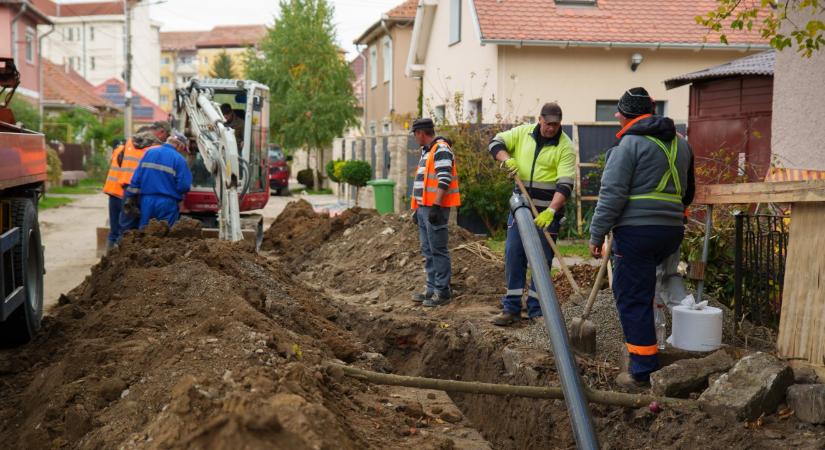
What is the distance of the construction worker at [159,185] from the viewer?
1097 centimetres

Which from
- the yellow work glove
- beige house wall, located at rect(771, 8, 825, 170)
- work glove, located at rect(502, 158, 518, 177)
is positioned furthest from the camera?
beige house wall, located at rect(771, 8, 825, 170)

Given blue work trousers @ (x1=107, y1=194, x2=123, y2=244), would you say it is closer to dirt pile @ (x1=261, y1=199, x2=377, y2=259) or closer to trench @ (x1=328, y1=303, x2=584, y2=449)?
dirt pile @ (x1=261, y1=199, x2=377, y2=259)

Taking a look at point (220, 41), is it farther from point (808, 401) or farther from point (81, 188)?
point (808, 401)

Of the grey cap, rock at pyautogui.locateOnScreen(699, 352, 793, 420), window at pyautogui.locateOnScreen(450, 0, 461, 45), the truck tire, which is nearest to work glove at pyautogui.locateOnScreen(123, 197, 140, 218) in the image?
the truck tire

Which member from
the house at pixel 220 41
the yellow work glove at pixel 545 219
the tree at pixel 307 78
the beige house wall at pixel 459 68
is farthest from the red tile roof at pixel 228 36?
the yellow work glove at pixel 545 219

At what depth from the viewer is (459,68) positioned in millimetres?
21969

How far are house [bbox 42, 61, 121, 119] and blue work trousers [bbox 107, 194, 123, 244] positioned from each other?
28770 millimetres

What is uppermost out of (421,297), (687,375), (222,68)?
(222,68)

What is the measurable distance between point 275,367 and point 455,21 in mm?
18402

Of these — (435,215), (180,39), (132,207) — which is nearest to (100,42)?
(180,39)

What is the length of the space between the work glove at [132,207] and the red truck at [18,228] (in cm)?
260

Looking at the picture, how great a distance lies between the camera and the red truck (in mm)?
6824

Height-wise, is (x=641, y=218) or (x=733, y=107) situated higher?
(x=733, y=107)

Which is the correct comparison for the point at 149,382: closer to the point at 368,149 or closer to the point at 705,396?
the point at 705,396
